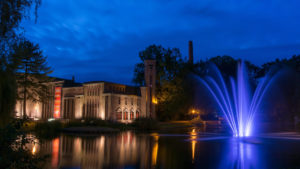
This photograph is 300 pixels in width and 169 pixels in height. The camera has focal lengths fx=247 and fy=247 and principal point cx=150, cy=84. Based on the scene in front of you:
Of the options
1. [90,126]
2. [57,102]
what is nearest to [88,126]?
[90,126]

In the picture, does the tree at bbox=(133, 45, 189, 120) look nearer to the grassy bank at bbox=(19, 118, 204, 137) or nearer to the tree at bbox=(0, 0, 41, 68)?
the grassy bank at bbox=(19, 118, 204, 137)

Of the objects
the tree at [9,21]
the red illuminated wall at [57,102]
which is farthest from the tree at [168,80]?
the tree at [9,21]

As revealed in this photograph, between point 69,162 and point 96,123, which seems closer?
point 69,162

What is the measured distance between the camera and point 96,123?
118ft

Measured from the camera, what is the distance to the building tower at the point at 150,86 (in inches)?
1935

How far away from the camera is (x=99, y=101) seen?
43.5m

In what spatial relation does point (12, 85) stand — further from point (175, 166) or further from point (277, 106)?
point (277, 106)

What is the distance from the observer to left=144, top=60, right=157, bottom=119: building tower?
4916 centimetres

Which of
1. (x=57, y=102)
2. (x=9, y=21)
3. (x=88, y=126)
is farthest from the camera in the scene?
(x=57, y=102)

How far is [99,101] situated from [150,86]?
11.4 meters

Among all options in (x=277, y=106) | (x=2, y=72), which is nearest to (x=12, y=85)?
(x=2, y=72)

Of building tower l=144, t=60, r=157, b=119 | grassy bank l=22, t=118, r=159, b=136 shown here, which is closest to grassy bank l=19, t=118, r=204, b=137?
grassy bank l=22, t=118, r=159, b=136

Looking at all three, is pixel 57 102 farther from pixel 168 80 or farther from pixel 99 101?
pixel 168 80

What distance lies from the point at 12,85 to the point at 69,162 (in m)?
7.52
